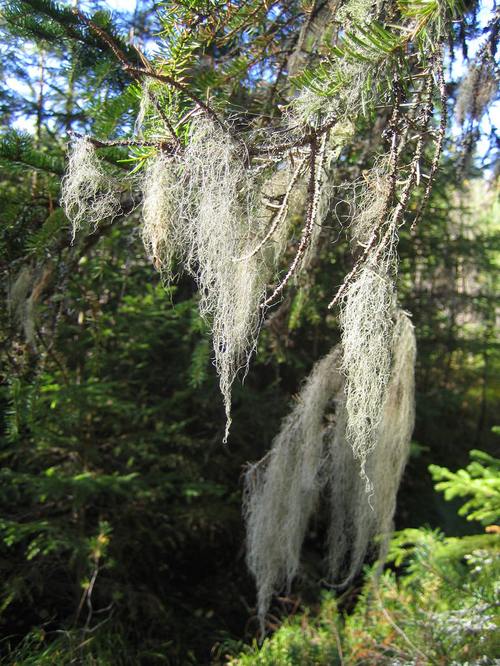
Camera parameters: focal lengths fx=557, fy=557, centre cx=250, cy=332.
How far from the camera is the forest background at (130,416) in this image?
1.62m

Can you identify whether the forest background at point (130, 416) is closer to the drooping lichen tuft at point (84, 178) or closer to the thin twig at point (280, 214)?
the drooping lichen tuft at point (84, 178)

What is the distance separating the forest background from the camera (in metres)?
1.62

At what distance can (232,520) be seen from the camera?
10.7 feet

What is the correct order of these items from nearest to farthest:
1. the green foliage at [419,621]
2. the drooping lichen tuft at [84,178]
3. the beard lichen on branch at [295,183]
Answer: the beard lichen on branch at [295,183]
the drooping lichen tuft at [84,178]
the green foliage at [419,621]

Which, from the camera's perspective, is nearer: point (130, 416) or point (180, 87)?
point (180, 87)

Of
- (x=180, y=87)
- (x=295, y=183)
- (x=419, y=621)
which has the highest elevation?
(x=180, y=87)

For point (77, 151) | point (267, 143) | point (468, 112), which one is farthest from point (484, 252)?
point (77, 151)

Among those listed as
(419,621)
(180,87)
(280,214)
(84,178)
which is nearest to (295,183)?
(280,214)

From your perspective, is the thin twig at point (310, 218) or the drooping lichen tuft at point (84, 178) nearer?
the thin twig at point (310, 218)

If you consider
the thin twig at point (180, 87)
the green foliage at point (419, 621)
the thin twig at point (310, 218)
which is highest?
the thin twig at point (180, 87)

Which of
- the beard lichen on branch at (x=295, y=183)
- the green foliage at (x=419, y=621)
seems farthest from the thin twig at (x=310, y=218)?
the green foliage at (x=419, y=621)

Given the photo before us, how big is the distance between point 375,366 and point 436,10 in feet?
2.07

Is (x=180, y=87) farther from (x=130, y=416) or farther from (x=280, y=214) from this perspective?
(x=130, y=416)

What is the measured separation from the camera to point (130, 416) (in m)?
2.90
